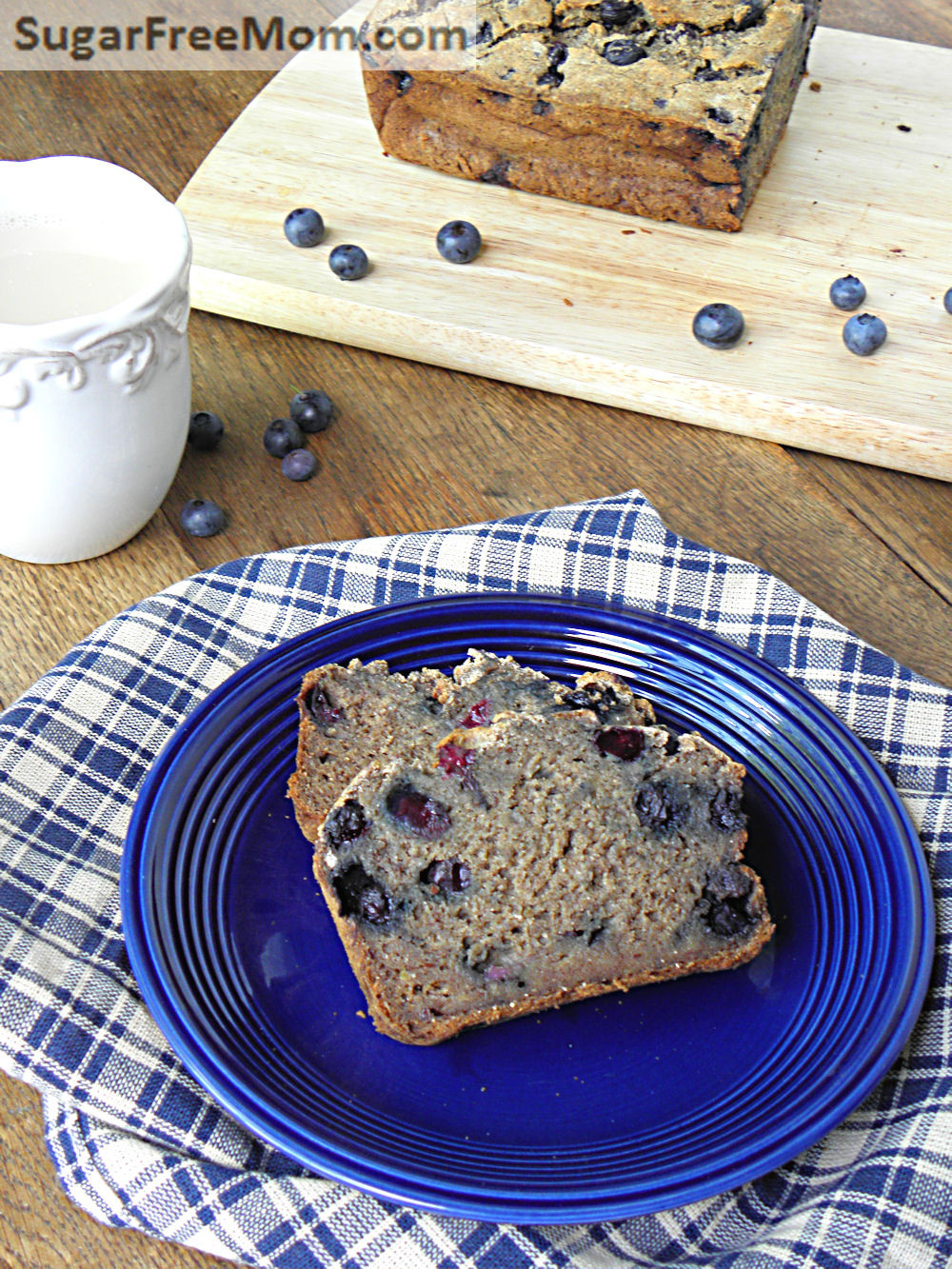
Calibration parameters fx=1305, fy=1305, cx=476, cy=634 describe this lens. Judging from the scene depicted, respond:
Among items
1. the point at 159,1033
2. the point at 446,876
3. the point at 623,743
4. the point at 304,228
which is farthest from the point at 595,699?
the point at 304,228

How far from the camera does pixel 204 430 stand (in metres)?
2.33

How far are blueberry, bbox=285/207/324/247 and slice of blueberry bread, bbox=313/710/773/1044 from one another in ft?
4.69

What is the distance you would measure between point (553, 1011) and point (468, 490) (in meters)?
1.07

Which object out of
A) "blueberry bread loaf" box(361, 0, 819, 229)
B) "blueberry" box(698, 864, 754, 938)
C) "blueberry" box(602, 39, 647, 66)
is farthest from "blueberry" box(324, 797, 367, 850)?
"blueberry" box(602, 39, 647, 66)

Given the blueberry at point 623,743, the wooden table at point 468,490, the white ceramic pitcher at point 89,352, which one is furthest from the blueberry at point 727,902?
the white ceramic pitcher at point 89,352

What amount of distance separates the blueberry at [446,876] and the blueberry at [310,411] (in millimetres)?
1102

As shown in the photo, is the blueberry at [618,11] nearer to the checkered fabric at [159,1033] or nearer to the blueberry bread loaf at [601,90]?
the blueberry bread loaf at [601,90]

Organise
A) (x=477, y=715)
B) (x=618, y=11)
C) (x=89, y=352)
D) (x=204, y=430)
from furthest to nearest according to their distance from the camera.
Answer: (x=618, y=11) → (x=204, y=430) → (x=89, y=352) → (x=477, y=715)

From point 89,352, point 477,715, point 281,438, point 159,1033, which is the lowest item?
point 159,1033

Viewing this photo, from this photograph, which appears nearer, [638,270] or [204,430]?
[204,430]

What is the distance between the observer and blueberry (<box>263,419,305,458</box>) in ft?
7.71

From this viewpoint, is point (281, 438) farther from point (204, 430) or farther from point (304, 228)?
point (304, 228)

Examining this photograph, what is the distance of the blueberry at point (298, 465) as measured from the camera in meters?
2.32

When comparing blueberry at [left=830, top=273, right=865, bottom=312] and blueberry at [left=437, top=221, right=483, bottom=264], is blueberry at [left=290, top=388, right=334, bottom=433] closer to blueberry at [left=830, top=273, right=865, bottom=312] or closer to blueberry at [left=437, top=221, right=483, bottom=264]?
blueberry at [left=437, top=221, right=483, bottom=264]
